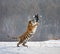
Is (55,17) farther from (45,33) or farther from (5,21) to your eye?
(5,21)

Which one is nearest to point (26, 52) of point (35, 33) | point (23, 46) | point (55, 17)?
point (23, 46)

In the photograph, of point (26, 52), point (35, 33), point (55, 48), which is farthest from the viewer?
point (35, 33)

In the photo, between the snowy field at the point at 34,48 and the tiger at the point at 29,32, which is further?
the tiger at the point at 29,32

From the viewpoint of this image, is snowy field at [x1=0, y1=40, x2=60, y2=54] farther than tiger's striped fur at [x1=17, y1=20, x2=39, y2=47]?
No

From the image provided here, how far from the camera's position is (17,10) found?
96.1 inches

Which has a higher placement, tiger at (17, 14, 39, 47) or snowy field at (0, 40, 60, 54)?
tiger at (17, 14, 39, 47)

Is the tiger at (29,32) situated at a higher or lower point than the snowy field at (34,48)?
higher

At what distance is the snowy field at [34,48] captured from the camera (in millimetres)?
1941

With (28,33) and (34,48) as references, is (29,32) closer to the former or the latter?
(28,33)

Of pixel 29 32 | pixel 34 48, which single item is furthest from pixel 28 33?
pixel 34 48

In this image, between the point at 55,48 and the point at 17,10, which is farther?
the point at 17,10

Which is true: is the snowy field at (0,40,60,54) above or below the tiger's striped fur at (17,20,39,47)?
below

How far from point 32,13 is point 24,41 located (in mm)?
367

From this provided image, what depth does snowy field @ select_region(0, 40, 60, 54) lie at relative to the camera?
6.37 ft
